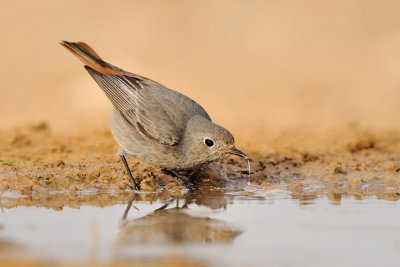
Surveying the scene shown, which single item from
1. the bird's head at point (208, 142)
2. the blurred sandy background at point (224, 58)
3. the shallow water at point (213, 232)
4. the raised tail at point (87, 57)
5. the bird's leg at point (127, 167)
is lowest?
the shallow water at point (213, 232)

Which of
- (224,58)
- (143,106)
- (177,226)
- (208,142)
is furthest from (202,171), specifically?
(224,58)

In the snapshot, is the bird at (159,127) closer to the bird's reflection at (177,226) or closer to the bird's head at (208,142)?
the bird's head at (208,142)

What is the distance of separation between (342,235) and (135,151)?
2988 millimetres

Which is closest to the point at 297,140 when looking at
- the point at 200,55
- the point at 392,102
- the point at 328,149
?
the point at 328,149

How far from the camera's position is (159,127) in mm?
8352

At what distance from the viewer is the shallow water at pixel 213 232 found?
541 centimetres

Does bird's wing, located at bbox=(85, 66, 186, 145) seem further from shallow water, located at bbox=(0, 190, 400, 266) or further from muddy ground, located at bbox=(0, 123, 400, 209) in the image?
shallow water, located at bbox=(0, 190, 400, 266)

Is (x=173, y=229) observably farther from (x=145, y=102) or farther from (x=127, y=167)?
(x=145, y=102)

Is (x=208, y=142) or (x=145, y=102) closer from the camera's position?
(x=208, y=142)

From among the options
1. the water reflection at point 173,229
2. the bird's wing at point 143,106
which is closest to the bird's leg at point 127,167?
the bird's wing at point 143,106

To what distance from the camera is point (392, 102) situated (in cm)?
1418

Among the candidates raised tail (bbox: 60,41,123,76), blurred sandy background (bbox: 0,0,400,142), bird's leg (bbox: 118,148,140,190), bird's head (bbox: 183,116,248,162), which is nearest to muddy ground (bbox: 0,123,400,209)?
bird's leg (bbox: 118,148,140,190)

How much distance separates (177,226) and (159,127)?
2.09 metres

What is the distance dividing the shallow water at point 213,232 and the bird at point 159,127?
547 millimetres
